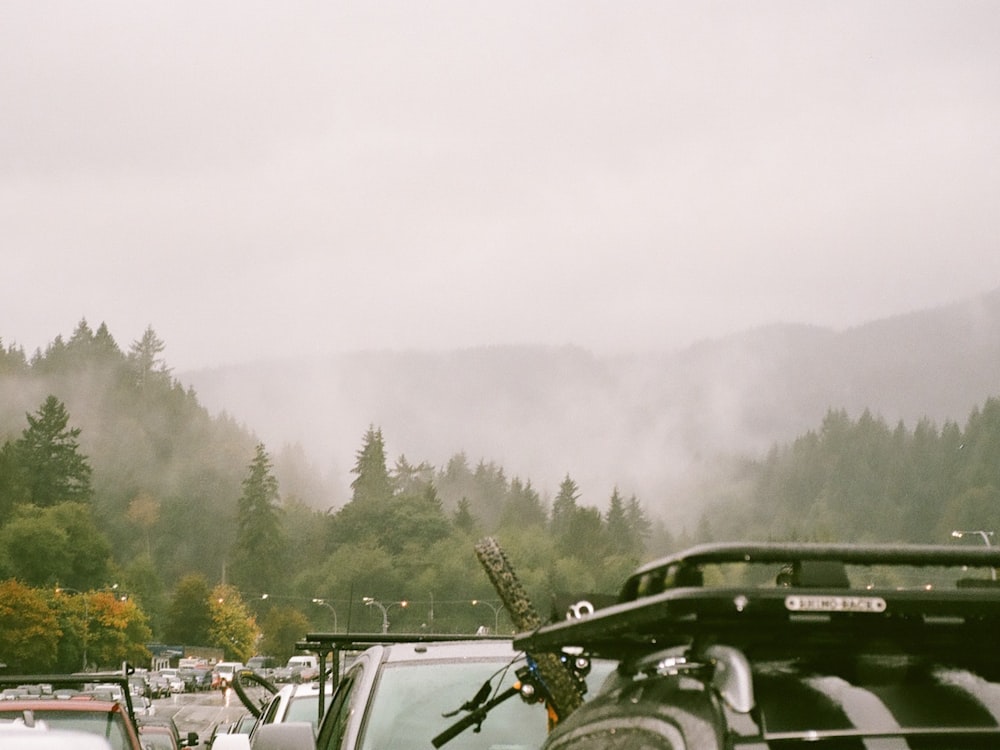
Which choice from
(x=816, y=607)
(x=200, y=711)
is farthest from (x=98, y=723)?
(x=200, y=711)

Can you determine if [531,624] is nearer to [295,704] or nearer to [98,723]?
[98,723]

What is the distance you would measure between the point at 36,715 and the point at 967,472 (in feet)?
639

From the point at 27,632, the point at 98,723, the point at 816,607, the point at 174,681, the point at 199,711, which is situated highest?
the point at 816,607

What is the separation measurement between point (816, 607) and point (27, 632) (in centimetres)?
15172

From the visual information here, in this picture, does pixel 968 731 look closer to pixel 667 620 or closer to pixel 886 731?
pixel 886 731

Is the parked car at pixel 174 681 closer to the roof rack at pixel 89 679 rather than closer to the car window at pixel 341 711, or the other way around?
the roof rack at pixel 89 679

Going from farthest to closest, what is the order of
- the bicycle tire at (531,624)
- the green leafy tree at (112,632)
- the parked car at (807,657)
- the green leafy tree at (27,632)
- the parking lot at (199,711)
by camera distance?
the green leafy tree at (112,632) < the green leafy tree at (27,632) < the parking lot at (199,711) < the bicycle tire at (531,624) < the parked car at (807,657)

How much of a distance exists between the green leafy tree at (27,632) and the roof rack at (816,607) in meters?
146

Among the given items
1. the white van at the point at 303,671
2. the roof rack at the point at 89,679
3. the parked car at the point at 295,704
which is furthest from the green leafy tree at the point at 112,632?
the parked car at the point at 295,704

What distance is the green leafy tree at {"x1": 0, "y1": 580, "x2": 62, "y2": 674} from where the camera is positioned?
14488 cm

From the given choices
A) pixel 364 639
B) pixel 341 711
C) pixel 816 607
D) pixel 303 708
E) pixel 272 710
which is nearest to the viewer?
pixel 816 607

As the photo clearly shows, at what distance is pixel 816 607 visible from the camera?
3062 mm

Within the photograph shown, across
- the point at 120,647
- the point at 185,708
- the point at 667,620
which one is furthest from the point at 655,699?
the point at 120,647

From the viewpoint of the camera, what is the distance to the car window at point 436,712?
6.96 m
